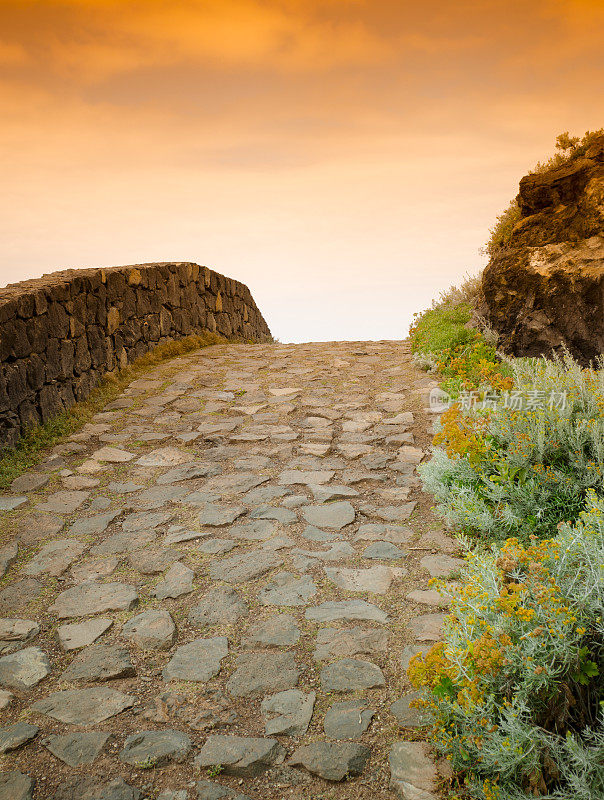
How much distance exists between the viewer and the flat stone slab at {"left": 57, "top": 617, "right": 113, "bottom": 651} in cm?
345

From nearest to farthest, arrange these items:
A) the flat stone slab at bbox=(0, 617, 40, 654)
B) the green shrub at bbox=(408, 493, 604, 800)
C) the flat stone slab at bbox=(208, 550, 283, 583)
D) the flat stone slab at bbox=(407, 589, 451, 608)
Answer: the green shrub at bbox=(408, 493, 604, 800)
the flat stone slab at bbox=(0, 617, 40, 654)
the flat stone slab at bbox=(407, 589, 451, 608)
the flat stone slab at bbox=(208, 550, 283, 583)

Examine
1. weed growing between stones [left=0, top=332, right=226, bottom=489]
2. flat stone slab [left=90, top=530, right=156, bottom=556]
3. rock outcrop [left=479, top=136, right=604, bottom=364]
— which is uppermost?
rock outcrop [left=479, top=136, right=604, bottom=364]

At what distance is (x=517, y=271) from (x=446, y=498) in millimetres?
3848

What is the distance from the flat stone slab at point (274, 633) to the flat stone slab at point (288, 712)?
0.40 meters

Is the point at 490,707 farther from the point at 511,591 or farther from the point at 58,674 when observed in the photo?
the point at 58,674

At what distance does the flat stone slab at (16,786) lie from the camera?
2406mm

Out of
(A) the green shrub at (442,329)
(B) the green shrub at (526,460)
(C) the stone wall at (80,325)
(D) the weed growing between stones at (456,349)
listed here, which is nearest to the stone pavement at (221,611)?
(B) the green shrub at (526,460)

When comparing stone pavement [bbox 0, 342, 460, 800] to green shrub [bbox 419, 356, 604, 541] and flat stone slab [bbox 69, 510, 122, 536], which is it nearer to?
flat stone slab [bbox 69, 510, 122, 536]

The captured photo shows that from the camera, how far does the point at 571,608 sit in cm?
235

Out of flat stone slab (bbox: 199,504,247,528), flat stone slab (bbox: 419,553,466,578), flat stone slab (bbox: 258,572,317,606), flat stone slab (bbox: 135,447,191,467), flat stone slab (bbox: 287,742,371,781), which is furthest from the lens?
flat stone slab (bbox: 135,447,191,467)

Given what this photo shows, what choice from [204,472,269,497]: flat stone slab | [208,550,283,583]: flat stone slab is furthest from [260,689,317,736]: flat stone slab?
[204,472,269,497]: flat stone slab

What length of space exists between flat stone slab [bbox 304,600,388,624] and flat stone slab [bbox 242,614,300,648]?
128 millimetres

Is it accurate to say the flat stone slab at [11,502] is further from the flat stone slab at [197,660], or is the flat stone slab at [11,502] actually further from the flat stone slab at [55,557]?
the flat stone slab at [197,660]

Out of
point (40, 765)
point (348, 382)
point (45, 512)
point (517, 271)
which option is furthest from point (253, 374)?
point (40, 765)
